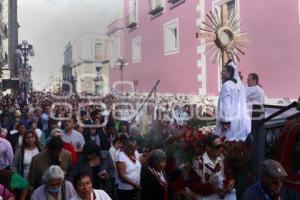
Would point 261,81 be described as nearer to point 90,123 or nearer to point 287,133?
point 90,123

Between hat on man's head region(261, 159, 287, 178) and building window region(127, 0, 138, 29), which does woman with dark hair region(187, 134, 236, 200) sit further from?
building window region(127, 0, 138, 29)

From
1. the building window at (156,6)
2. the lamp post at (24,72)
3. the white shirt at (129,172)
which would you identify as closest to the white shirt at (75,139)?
the white shirt at (129,172)

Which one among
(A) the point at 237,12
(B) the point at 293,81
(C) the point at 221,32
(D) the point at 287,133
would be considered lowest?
(D) the point at 287,133

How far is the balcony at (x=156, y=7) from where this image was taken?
21625 mm

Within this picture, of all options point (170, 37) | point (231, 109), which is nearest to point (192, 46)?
point (170, 37)

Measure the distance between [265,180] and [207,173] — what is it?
111cm

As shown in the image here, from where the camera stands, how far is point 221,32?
926cm

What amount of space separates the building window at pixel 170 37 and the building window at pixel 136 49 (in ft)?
13.6

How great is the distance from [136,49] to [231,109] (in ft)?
62.3

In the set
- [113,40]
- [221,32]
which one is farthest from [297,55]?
[113,40]

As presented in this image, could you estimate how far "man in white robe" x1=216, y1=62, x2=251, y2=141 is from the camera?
7.33 m

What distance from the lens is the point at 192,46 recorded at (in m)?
18.6

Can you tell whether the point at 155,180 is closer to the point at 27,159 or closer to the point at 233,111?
the point at 27,159

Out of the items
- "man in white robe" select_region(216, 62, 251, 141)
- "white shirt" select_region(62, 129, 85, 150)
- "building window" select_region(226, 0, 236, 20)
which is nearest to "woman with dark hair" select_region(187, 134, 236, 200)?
"man in white robe" select_region(216, 62, 251, 141)
